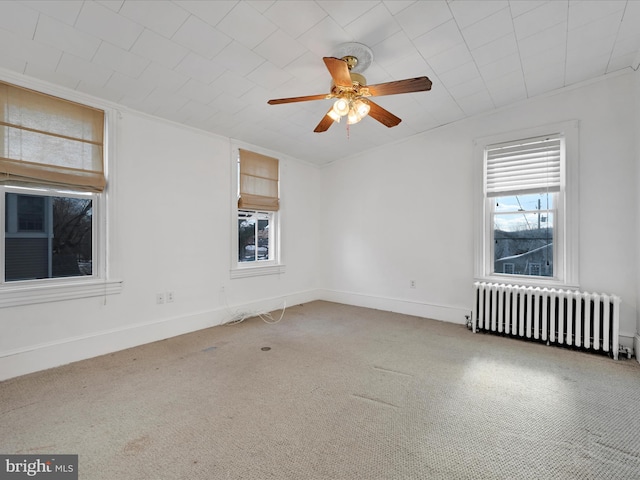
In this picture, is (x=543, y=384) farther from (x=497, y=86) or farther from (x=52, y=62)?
(x=52, y=62)

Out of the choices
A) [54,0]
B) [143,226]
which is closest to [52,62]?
[54,0]

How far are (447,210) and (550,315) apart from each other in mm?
1745

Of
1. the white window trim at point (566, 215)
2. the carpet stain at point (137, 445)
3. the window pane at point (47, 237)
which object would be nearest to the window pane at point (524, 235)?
the white window trim at point (566, 215)

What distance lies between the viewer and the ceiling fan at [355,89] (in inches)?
84.1

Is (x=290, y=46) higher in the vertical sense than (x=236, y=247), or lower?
higher

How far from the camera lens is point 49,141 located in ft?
8.85

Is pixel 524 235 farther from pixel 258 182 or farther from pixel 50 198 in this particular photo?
pixel 50 198

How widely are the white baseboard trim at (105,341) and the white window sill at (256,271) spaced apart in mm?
448

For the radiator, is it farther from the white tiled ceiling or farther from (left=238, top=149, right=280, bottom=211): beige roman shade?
(left=238, top=149, right=280, bottom=211): beige roman shade

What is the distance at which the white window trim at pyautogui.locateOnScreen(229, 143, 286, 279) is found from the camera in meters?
4.20

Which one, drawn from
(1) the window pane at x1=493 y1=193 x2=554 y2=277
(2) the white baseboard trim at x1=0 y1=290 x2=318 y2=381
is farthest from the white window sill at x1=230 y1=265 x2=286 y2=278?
(1) the window pane at x1=493 y1=193 x2=554 y2=277

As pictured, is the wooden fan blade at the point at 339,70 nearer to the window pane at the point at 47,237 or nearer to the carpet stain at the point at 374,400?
the carpet stain at the point at 374,400

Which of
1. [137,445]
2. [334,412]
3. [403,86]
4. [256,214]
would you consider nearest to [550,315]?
[334,412]

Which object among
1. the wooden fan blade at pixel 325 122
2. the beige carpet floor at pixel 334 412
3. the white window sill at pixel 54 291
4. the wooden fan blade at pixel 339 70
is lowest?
the beige carpet floor at pixel 334 412
